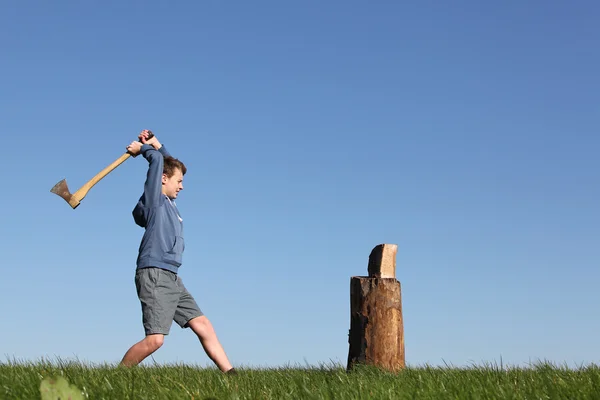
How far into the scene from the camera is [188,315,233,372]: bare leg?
781cm

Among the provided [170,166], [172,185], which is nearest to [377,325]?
[172,185]

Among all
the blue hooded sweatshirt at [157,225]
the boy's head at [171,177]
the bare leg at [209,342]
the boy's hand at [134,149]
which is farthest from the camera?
the boy's hand at [134,149]

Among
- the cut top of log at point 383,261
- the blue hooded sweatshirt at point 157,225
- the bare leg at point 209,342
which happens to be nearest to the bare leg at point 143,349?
the bare leg at point 209,342

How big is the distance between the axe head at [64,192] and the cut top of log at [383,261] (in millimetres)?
3723

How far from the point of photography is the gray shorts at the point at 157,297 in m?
7.32

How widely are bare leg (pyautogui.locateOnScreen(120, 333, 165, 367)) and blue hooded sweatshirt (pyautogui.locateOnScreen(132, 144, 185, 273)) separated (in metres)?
0.78

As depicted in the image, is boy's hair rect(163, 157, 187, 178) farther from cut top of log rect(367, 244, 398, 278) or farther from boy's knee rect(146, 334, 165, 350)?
cut top of log rect(367, 244, 398, 278)

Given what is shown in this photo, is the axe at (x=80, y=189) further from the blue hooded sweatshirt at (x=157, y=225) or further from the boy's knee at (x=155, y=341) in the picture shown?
the boy's knee at (x=155, y=341)

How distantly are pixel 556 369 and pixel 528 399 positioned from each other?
3.12 meters

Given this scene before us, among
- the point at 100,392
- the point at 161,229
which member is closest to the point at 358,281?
the point at 161,229

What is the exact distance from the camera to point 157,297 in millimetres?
7352

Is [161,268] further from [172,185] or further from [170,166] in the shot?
[170,166]

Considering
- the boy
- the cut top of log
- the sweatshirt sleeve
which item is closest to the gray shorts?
the boy

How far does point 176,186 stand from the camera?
26.5 ft
